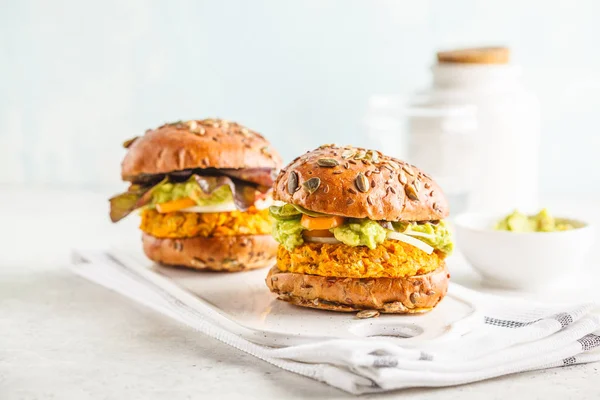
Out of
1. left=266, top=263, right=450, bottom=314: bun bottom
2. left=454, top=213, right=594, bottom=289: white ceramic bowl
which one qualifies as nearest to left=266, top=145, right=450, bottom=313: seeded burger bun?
left=266, top=263, right=450, bottom=314: bun bottom

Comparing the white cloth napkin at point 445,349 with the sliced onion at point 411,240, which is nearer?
the white cloth napkin at point 445,349

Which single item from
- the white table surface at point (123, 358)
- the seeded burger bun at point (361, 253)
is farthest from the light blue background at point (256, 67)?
the seeded burger bun at point (361, 253)

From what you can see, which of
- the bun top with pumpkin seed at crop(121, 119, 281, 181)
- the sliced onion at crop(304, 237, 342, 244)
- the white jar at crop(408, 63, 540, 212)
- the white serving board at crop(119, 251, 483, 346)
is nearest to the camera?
the white serving board at crop(119, 251, 483, 346)

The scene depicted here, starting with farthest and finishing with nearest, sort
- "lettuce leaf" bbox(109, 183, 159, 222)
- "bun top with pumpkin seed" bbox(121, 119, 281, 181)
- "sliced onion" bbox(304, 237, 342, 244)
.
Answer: "lettuce leaf" bbox(109, 183, 159, 222) → "bun top with pumpkin seed" bbox(121, 119, 281, 181) → "sliced onion" bbox(304, 237, 342, 244)

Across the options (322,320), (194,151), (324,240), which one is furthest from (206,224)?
(322,320)

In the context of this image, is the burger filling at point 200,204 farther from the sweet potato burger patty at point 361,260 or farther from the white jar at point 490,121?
the white jar at point 490,121

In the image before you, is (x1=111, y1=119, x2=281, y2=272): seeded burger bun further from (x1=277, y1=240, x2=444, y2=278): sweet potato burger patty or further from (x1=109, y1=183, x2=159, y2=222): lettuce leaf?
(x1=277, y1=240, x2=444, y2=278): sweet potato burger patty
